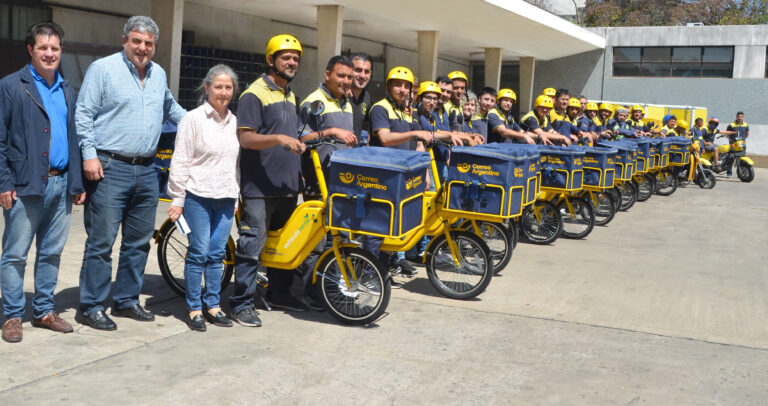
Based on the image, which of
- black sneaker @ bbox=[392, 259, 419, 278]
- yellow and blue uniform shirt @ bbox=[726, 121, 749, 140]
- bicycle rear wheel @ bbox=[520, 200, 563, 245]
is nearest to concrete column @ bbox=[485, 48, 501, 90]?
yellow and blue uniform shirt @ bbox=[726, 121, 749, 140]

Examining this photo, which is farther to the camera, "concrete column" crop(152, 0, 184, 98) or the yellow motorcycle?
the yellow motorcycle

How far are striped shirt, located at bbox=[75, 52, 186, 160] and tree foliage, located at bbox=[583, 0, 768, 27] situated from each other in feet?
171

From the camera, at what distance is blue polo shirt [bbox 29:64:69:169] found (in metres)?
4.70

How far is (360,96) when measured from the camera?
683 centimetres

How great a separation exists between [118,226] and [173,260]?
101cm

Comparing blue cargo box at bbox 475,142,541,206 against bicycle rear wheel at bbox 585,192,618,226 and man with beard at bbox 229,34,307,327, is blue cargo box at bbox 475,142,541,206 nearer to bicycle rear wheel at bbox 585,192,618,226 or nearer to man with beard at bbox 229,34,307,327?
man with beard at bbox 229,34,307,327

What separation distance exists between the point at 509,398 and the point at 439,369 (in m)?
0.54

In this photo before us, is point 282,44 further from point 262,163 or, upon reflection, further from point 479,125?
point 479,125

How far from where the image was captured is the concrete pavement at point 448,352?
13.6 feet

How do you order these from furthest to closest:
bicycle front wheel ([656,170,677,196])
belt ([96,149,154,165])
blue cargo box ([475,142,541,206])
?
Answer: bicycle front wheel ([656,170,677,196]) < blue cargo box ([475,142,541,206]) < belt ([96,149,154,165])

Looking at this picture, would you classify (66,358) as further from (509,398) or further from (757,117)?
(757,117)

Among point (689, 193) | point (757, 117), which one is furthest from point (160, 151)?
point (757, 117)

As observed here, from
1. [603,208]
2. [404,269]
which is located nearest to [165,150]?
[404,269]

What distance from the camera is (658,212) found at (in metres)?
13.0
